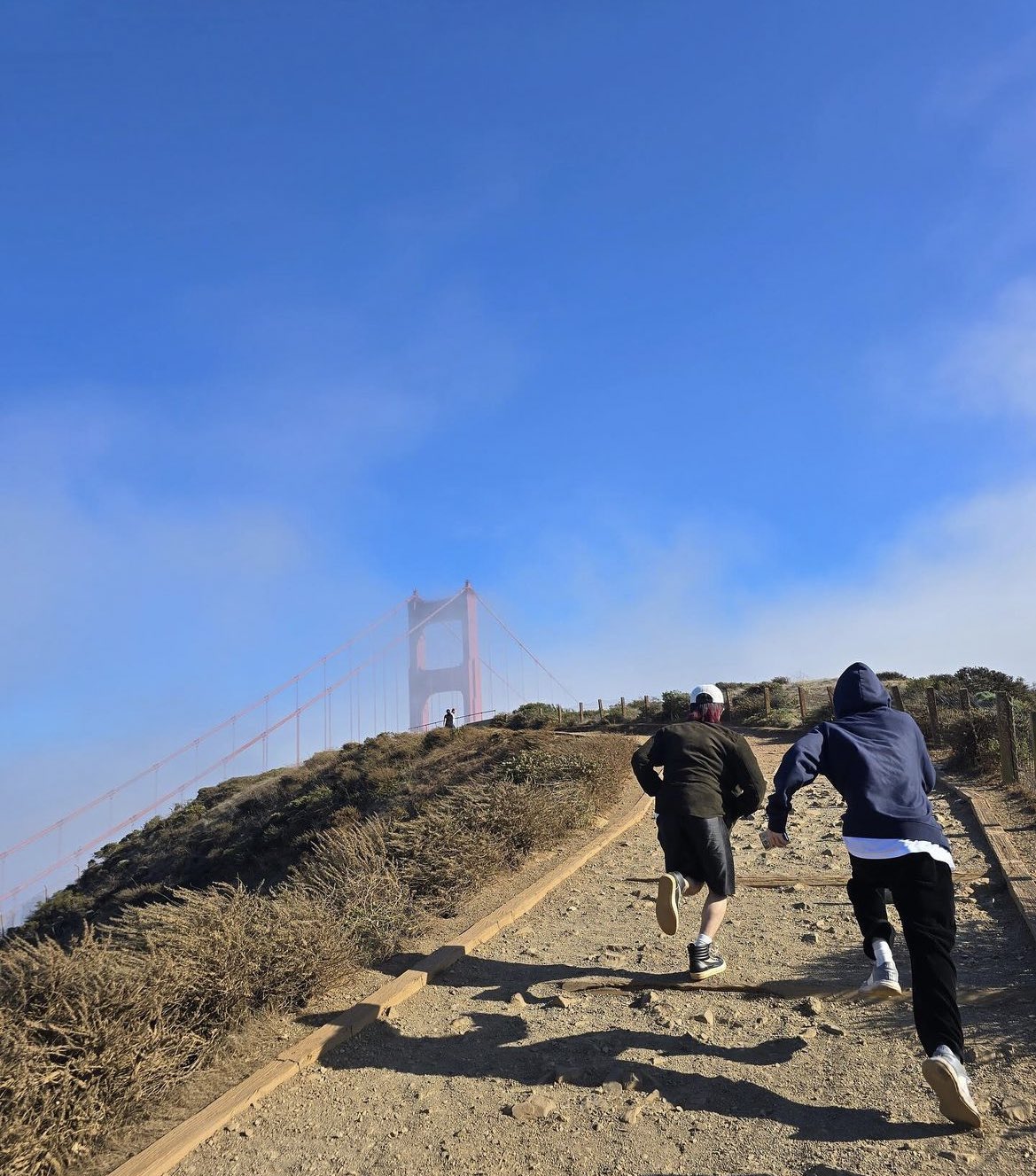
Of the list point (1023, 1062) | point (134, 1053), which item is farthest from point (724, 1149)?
point (134, 1053)

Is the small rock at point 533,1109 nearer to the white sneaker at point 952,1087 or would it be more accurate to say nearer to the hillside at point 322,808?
the white sneaker at point 952,1087

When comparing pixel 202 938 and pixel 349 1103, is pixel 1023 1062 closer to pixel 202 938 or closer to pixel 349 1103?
pixel 349 1103

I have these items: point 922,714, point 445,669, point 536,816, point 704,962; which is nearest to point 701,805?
point 704,962

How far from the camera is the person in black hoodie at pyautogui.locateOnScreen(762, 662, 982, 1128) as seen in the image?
3.24 m

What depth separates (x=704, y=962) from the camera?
4945 mm

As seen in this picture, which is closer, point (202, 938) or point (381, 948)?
point (202, 938)

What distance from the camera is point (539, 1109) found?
3.63 meters

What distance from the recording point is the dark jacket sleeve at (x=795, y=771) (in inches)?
148

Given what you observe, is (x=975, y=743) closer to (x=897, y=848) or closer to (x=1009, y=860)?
(x=1009, y=860)

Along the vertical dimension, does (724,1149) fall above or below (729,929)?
below

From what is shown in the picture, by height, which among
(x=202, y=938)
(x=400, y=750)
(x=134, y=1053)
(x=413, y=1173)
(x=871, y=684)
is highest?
(x=400, y=750)

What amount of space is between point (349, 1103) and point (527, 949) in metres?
2.26

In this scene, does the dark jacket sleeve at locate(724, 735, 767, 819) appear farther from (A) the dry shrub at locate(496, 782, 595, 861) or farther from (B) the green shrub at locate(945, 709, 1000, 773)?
(B) the green shrub at locate(945, 709, 1000, 773)

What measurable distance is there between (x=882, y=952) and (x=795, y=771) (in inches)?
34.0
